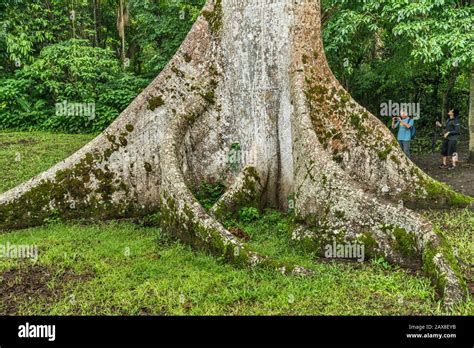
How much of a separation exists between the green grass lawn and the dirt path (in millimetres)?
3241

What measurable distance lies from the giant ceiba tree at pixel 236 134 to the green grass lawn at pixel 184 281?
0.69 m

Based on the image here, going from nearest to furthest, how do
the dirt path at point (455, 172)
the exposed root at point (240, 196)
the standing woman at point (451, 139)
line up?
1. the exposed root at point (240, 196)
2. the dirt path at point (455, 172)
3. the standing woman at point (451, 139)

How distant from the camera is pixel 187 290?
17.8 ft

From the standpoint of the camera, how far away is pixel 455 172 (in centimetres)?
1229

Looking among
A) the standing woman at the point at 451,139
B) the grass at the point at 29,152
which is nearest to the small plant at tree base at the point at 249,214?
the grass at the point at 29,152

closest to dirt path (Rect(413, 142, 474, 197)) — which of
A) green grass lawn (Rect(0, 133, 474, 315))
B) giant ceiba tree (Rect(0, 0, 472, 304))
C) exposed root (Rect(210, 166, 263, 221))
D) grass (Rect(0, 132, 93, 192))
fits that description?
giant ceiba tree (Rect(0, 0, 472, 304))

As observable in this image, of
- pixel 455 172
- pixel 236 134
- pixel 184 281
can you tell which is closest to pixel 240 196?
pixel 236 134

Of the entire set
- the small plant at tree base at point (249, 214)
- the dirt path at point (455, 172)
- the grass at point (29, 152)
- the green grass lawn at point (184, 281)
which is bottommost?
the green grass lawn at point (184, 281)

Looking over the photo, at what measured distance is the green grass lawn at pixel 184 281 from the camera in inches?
199

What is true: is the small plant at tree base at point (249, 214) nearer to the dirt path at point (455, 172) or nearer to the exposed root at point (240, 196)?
the exposed root at point (240, 196)

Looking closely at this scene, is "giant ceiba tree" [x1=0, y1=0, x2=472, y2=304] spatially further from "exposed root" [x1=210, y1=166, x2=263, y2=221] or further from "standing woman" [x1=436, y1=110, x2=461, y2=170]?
"standing woman" [x1=436, y1=110, x2=461, y2=170]

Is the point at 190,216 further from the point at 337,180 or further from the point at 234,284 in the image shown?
the point at 337,180

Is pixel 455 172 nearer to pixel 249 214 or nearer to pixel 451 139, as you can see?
pixel 451 139

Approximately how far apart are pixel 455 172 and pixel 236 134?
6753 mm
